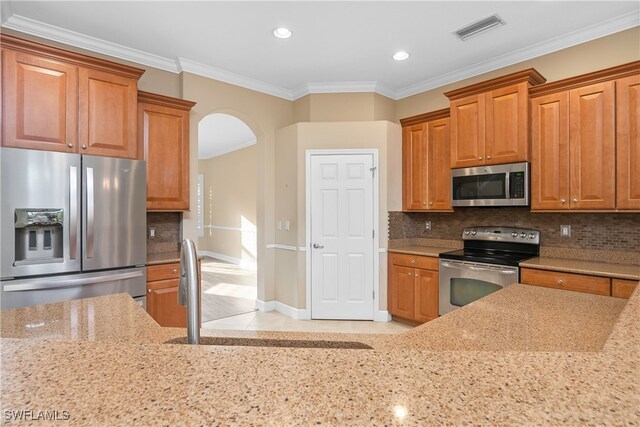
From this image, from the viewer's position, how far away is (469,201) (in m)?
3.56

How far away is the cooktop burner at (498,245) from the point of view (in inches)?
128

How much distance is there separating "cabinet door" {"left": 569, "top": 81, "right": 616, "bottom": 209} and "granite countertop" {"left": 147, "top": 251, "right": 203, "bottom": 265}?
11.5 feet

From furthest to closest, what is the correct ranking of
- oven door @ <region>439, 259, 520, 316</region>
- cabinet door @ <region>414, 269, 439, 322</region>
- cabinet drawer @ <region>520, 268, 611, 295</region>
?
cabinet door @ <region>414, 269, 439, 322</region>, oven door @ <region>439, 259, 520, 316</region>, cabinet drawer @ <region>520, 268, 611, 295</region>

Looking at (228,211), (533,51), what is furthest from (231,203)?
(533,51)

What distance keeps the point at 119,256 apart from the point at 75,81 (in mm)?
1440

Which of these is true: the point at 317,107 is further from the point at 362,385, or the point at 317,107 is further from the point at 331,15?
the point at 362,385

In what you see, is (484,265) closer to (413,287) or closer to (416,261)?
(416,261)

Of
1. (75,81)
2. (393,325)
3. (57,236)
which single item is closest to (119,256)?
(57,236)

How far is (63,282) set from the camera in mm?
2455

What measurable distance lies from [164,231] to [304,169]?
1.73m

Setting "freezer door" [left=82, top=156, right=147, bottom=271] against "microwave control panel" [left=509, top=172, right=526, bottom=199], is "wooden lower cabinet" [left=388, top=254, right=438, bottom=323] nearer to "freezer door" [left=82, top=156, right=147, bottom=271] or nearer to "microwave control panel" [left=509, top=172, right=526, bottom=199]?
"microwave control panel" [left=509, top=172, right=526, bottom=199]

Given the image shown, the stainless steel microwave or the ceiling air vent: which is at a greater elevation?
the ceiling air vent

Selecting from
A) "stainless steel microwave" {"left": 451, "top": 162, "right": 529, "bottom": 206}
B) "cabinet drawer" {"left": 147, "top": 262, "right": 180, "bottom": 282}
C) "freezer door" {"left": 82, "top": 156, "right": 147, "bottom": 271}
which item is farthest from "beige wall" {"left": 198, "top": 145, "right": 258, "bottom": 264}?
"stainless steel microwave" {"left": 451, "top": 162, "right": 529, "bottom": 206}

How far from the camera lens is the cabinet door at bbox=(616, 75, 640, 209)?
262 centimetres
